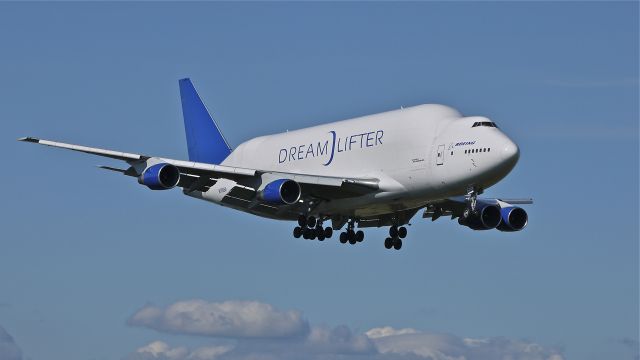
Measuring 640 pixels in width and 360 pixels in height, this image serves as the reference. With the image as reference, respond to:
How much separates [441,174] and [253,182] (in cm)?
932

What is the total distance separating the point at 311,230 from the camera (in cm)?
7219

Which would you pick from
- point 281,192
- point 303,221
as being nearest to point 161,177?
point 281,192

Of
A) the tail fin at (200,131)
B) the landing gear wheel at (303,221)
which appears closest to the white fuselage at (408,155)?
the landing gear wheel at (303,221)

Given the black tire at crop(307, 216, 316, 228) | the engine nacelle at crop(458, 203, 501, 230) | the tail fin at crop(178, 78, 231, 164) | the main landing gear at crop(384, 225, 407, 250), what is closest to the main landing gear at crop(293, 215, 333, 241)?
the black tire at crop(307, 216, 316, 228)

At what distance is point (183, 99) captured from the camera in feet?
283

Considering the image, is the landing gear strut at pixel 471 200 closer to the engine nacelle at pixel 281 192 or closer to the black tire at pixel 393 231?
the engine nacelle at pixel 281 192

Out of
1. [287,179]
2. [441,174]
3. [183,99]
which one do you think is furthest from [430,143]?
[183,99]

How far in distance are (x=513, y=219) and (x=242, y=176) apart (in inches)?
565

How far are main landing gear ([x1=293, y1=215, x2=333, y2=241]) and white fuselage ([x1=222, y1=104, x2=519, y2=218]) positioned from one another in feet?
2.99

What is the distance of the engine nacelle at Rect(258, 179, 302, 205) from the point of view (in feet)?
221

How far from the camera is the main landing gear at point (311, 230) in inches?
2827

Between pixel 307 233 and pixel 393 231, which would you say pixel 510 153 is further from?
pixel 307 233

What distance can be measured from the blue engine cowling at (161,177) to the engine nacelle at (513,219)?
1704 centimetres

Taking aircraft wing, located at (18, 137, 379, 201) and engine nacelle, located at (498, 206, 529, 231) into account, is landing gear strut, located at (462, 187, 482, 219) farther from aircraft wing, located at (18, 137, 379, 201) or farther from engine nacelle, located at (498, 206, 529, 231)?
engine nacelle, located at (498, 206, 529, 231)
